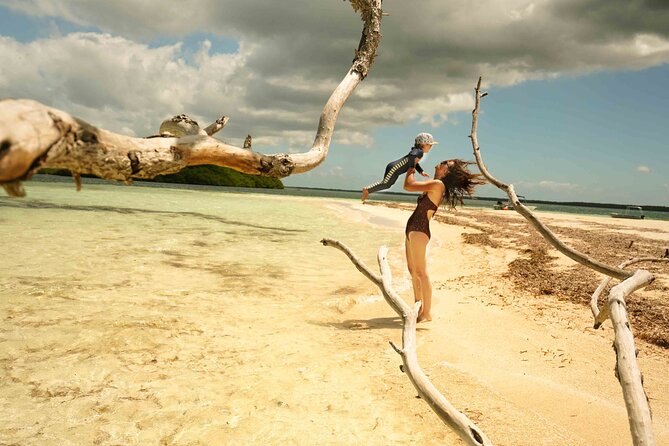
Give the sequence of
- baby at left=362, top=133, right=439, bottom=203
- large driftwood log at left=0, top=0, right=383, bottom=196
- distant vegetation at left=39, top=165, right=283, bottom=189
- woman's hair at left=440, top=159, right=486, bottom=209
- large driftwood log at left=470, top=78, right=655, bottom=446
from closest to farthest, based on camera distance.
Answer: large driftwood log at left=0, top=0, right=383, bottom=196 < large driftwood log at left=470, top=78, right=655, bottom=446 < baby at left=362, top=133, right=439, bottom=203 < woman's hair at left=440, top=159, right=486, bottom=209 < distant vegetation at left=39, top=165, right=283, bottom=189

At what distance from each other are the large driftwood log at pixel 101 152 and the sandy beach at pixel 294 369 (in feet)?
7.45

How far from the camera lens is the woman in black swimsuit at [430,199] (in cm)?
568

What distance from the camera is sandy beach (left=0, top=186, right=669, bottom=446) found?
3.30 m

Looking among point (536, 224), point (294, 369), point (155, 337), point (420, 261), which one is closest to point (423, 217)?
point (420, 261)

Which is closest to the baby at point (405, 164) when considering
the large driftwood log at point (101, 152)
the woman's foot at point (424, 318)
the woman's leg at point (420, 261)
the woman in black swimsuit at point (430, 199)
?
the woman in black swimsuit at point (430, 199)

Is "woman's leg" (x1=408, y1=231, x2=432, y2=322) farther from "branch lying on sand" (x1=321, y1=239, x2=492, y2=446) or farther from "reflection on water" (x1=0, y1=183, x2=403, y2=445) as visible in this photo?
"branch lying on sand" (x1=321, y1=239, x2=492, y2=446)

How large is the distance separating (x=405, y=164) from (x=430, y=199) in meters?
1.71

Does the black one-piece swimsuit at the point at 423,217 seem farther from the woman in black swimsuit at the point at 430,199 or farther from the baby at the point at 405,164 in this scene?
the baby at the point at 405,164

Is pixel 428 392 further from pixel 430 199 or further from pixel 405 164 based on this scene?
pixel 430 199

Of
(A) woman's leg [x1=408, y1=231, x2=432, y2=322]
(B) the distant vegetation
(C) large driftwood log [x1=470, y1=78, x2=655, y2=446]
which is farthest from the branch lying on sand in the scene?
(B) the distant vegetation

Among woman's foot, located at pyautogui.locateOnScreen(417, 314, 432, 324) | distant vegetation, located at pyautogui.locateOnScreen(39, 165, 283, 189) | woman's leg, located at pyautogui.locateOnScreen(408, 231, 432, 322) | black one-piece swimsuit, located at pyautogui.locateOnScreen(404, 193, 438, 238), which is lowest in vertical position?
woman's foot, located at pyautogui.locateOnScreen(417, 314, 432, 324)

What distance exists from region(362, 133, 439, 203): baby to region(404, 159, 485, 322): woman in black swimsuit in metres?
0.78

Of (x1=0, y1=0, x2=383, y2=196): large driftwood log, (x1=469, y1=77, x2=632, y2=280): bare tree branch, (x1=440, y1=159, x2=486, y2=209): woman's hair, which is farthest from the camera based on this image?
(x1=440, y1=159, x2=486, y2=209): woman's hair

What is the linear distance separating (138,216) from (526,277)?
1716cm
